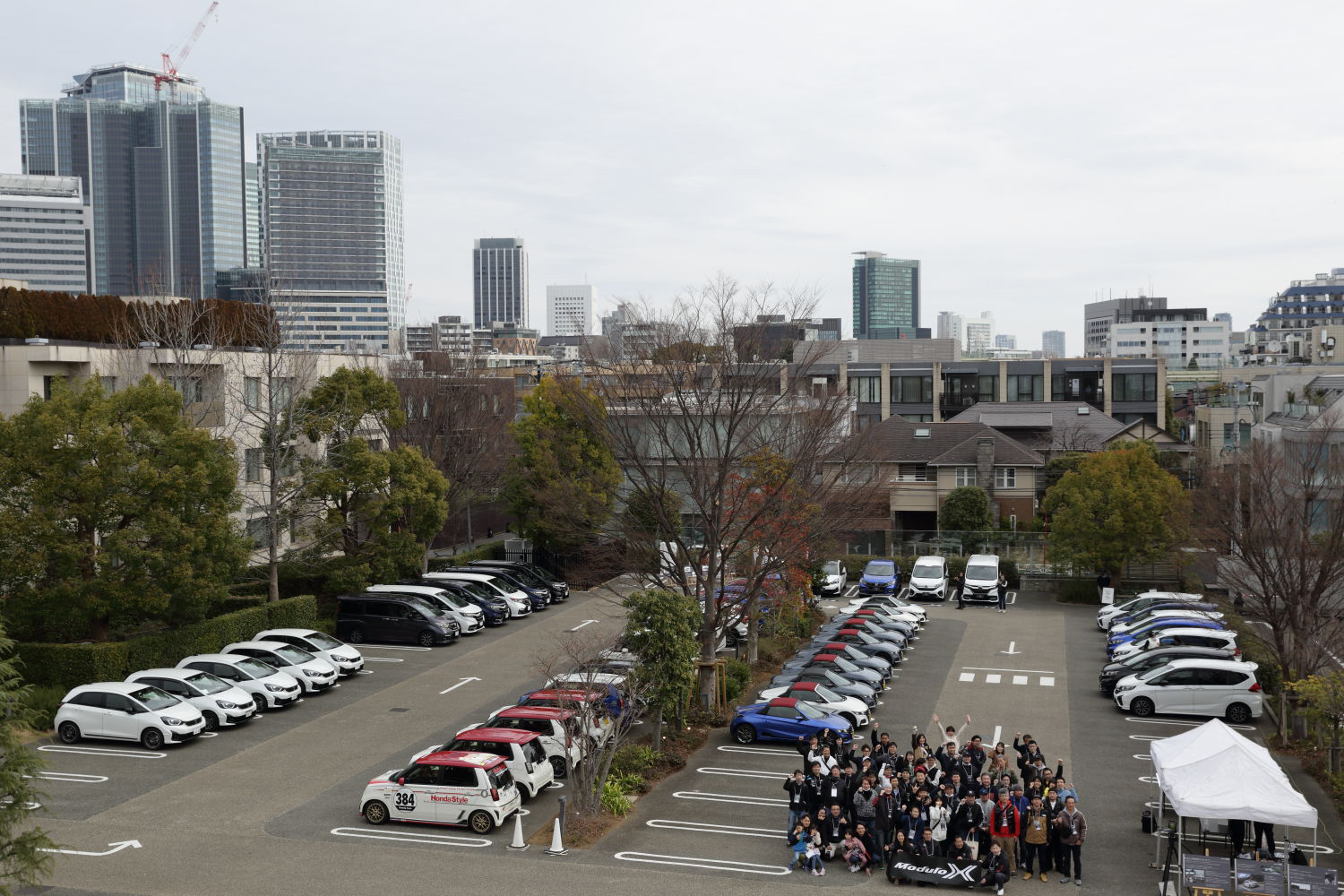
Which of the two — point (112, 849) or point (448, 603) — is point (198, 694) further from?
point (448, 603)

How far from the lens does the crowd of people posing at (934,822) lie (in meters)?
17.5

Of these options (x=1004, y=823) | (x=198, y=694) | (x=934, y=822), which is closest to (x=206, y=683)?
(x=198, y=694)

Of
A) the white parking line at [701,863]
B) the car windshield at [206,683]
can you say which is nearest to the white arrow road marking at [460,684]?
the car windshield at [206,683]

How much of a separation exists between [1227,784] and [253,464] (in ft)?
115

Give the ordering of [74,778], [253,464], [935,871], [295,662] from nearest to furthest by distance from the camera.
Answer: [935,871], [74,778], [295,662], [253,464]

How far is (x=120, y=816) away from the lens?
65.7 ft

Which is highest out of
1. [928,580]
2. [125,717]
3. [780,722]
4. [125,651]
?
[125,651]

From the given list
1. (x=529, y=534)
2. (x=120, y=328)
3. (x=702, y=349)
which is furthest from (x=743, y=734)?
(x=120, y=328)

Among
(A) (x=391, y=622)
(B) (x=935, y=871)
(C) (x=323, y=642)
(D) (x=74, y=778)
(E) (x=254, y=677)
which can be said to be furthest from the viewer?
(A) (x=391, y=622)

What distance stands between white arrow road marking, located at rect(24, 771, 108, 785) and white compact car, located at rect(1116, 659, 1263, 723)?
22.6m

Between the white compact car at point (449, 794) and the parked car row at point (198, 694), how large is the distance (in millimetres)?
6916

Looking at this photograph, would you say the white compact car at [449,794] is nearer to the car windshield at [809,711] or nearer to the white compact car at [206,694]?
the white compact car at [206,694]

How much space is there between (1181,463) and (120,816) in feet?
196

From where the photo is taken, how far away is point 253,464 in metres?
42.3
